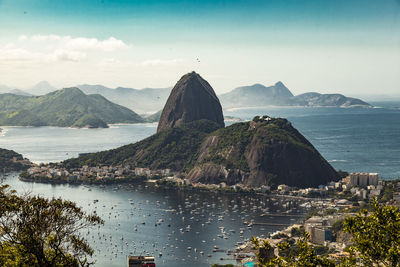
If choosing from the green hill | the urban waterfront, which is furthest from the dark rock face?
the urban waterfront

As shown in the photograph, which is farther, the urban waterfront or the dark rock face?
the dark rock face

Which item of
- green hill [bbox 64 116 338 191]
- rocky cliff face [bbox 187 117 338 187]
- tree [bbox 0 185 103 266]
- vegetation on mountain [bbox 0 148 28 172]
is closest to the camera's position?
tree [bbox 0 185 103 266]

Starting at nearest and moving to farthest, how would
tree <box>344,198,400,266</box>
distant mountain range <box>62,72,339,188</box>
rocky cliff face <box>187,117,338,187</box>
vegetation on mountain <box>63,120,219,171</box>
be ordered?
tree <box>344,198,400,266</box>
rocky cliff face <box>187,117,338,187</box>
distant mountain range <box>62,72,339,188</box>
vegetation on mountain <box>63,120,219,171</box>

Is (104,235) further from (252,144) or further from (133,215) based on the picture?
(252,144)

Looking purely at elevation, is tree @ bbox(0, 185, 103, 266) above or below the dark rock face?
below

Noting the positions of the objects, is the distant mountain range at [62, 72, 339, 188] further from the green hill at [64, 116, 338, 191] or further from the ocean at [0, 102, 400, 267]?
the ocean at [0, 102, 400, 267]

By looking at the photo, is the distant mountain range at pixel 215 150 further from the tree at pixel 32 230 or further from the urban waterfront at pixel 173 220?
the tree at pixel 32 230
